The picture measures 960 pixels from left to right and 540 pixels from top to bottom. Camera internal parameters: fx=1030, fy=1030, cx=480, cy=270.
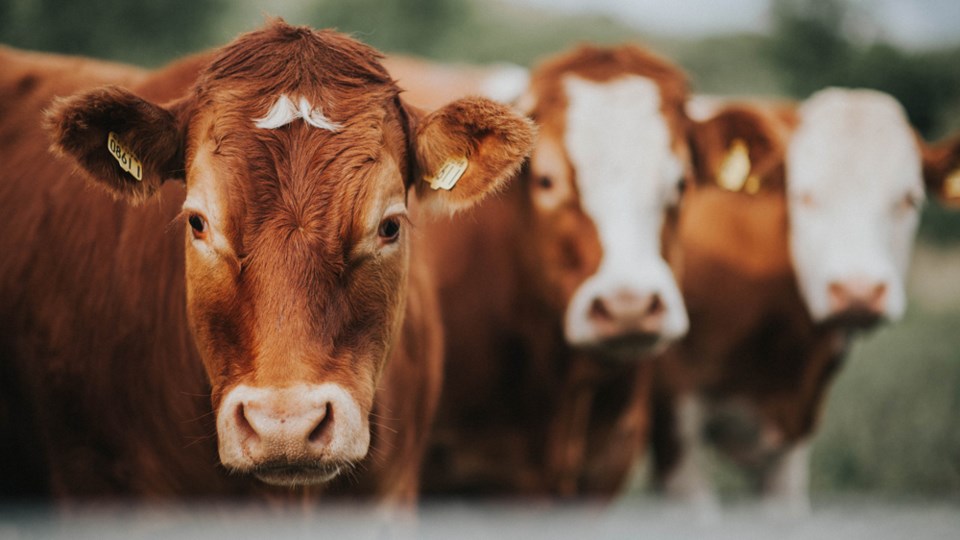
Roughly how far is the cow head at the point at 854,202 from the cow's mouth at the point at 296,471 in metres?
2.88

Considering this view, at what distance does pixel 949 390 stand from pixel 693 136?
3792mm

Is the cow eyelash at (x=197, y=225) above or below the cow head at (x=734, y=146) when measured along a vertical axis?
below

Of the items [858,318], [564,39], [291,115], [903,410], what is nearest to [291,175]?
[291,115]

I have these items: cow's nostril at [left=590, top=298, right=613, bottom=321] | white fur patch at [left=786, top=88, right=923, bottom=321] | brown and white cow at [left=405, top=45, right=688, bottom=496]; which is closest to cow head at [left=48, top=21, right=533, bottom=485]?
cow's nostril at [left=590, top=298, right=613, bottom=321]

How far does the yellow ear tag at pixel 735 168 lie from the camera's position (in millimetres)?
4352

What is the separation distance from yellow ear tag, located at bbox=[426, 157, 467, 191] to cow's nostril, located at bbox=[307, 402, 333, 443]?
759mm

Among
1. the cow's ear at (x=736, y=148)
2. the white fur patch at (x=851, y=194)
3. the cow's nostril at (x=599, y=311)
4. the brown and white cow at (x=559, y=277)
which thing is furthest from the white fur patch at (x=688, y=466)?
the cow's nostril at (x=599, y=311)

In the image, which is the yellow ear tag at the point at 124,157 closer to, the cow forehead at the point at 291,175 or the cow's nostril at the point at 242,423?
the cow forehead at the point at 291,175

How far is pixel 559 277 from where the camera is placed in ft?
12.6

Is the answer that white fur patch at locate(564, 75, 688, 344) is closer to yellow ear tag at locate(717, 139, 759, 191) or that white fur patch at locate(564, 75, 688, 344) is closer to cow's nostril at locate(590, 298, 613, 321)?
cow's nostril at locate(590, 298, 613, 321)

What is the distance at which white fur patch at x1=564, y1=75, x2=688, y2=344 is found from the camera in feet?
11.4

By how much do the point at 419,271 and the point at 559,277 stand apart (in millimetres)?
681

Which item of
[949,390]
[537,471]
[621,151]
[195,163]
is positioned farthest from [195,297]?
[949,390]

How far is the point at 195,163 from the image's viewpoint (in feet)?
7.72
